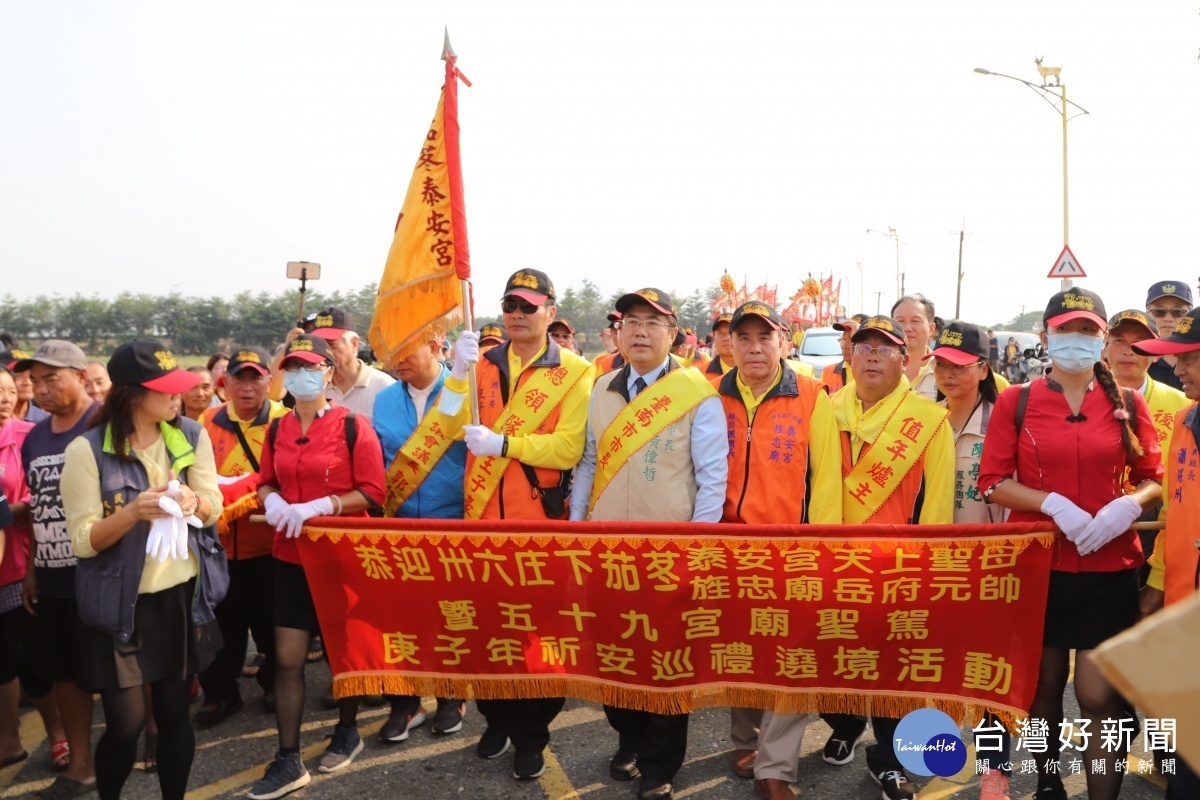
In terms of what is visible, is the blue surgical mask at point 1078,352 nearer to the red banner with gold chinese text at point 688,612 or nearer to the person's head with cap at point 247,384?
the red banner with gold chinese text at point 688,612

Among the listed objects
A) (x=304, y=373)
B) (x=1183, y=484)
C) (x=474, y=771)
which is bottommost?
(x=474, y=771)

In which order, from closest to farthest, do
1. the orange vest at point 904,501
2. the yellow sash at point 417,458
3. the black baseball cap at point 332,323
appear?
the orange vest at point 904,501 → the yellow sash at point 417,458 → the black baseball cap at point 332,323

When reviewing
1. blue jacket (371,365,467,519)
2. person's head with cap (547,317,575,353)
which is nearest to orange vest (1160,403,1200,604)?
blue jacket (371,365,467,519)

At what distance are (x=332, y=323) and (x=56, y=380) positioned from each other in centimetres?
184

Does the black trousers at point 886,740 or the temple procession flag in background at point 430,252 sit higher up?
the temple procession flag in background at point 430,252

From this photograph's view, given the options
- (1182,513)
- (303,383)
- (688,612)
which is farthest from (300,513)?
(1182,513)

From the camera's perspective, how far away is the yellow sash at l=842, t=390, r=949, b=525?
13.3ft

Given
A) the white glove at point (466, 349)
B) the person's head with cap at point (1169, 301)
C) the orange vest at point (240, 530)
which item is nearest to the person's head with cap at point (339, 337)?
the orange vest at point (240, 530)

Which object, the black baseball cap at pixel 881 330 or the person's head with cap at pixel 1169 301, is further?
the person's head with cap at pixel 1169 301

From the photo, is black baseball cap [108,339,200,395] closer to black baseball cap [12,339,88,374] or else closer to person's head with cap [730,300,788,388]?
black baseball cap [12,339,88,374]

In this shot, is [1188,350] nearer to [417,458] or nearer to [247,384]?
[417,458]

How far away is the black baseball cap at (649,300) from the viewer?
4.18 metres

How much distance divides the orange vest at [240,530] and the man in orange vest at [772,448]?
8.43 feet

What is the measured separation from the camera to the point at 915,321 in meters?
6.30
